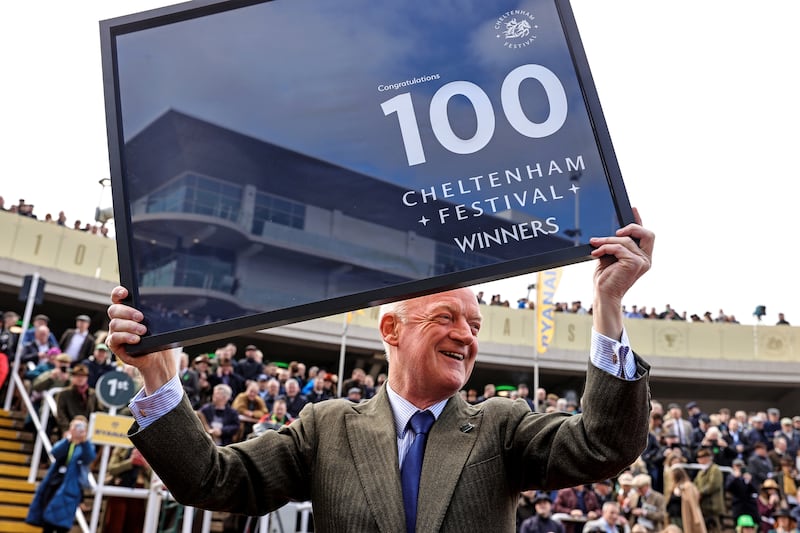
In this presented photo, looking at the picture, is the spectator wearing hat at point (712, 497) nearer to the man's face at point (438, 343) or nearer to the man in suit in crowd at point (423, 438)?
the man in suit in crowd at point (423, 438)

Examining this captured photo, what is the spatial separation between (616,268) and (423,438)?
746mm

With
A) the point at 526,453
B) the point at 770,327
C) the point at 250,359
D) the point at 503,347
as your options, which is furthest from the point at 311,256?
the point at 770,327

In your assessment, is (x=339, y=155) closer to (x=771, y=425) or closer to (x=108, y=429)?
(x=108, y=429)

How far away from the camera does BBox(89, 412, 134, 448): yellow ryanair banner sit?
8.38m

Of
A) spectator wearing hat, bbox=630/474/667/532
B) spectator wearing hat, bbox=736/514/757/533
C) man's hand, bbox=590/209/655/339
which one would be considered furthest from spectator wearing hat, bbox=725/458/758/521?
man's hand, bbox=590/209/655/339

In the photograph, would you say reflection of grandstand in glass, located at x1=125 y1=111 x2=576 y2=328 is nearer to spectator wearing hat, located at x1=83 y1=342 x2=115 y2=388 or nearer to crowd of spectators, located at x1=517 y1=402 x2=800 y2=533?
crowd of spectators, located at x1=517 y1=402 x2=800 y2=533

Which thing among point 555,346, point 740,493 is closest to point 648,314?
point 555,346

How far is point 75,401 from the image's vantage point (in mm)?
9930

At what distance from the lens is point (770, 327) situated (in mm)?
27453

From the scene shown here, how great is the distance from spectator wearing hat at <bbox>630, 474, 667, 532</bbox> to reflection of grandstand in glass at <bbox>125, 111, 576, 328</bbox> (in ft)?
27.7

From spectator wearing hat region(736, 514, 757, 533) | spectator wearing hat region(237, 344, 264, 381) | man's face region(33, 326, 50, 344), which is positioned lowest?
spectator wearing hat region(736, 514, 757, 533)

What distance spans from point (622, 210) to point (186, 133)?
126 cm

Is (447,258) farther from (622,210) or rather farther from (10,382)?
(10,382)

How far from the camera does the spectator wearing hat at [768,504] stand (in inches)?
463
